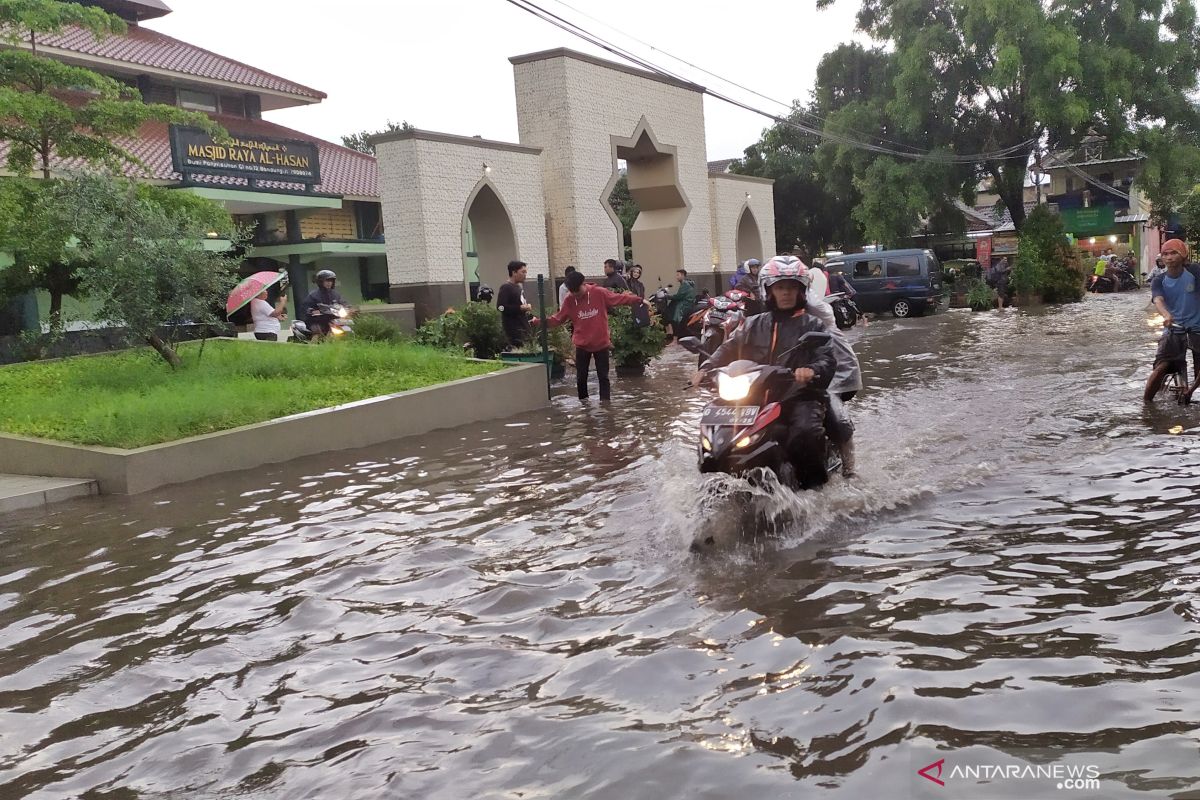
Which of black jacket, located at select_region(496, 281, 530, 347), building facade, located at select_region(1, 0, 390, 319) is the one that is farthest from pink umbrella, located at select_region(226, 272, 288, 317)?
building facade, located at select_region(1, 0, 390, 319)

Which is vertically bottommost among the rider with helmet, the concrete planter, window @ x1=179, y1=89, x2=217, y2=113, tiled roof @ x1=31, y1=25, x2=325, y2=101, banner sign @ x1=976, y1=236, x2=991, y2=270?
the concrete planter

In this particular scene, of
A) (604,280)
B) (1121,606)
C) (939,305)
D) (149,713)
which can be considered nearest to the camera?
(149,713)

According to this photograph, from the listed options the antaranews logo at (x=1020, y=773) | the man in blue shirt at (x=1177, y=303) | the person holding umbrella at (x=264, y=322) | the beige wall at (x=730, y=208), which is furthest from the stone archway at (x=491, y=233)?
the antaranews logo at (x=1020, y=773)

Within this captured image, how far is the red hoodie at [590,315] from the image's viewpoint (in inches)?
509

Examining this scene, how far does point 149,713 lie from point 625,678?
6.31 ft

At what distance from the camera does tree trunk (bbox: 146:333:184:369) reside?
1279 centimetres

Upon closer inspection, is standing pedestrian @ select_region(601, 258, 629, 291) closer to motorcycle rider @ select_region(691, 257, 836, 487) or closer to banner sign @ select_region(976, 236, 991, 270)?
motorcycle rider @ select_region(691, 257, 836, 487)

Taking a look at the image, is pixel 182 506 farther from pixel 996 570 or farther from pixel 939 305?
pixel 939 305

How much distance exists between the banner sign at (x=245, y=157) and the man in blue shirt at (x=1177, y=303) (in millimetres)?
18851

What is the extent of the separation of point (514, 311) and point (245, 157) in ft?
46.5

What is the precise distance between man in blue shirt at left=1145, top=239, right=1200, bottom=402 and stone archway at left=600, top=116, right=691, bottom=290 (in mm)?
18420

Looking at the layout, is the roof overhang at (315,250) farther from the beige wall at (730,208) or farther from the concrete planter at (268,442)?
the concrete planter at (268,442)

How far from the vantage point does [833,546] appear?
6.03 m

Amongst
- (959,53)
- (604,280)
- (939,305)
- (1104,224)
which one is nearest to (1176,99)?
(959,53)
